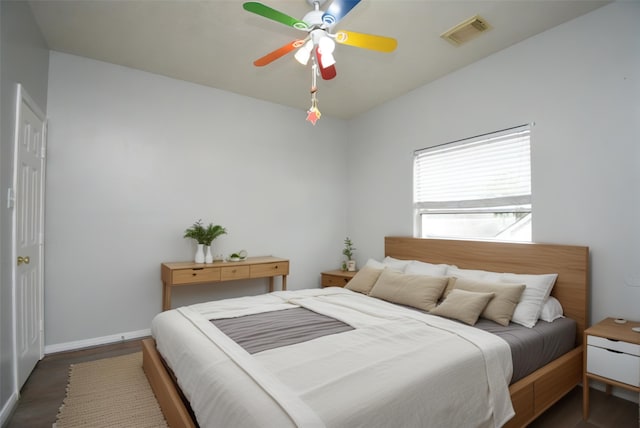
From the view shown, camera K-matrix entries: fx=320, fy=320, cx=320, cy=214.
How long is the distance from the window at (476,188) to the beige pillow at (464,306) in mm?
986

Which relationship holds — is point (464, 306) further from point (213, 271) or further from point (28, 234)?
point (28, 234)

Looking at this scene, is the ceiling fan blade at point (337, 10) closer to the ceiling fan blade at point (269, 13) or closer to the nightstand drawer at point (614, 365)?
the ceiling fan blade at point (269, 13)

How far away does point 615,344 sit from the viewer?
2.01 m

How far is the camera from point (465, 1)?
237cm

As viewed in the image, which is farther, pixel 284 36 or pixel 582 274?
pixel 284 36

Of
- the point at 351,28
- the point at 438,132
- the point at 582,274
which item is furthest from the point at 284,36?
the point at 582,274

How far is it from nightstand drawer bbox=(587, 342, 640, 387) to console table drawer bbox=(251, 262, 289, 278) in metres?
2.90

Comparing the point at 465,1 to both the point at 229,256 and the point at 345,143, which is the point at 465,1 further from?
the point at 229,256

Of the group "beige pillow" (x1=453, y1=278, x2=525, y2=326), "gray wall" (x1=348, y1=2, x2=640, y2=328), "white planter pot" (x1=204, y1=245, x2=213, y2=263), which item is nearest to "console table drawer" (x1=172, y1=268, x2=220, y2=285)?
"white planter pot" (x1=204, y1=245, x2=213, y2=263)

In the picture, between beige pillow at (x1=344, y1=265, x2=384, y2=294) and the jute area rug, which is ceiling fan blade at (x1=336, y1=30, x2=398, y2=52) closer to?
beige pillow at (x1=344, y1=265, x2=384, y2=294)

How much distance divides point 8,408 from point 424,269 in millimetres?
3356

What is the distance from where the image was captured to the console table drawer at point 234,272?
140 inches

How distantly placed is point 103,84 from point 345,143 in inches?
126

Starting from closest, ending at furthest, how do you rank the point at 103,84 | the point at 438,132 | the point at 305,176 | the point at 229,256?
the point at 103,84 < the point at 438,132 < the point at 229,256 < the point at 305,176
